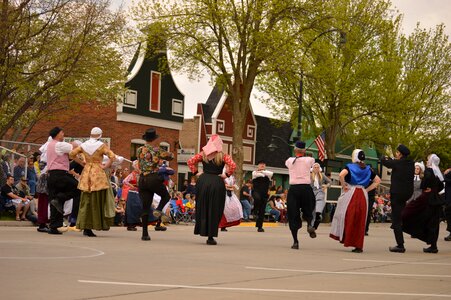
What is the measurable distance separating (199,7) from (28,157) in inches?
653

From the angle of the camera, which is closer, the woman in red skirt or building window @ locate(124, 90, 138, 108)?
the woman in red skirt

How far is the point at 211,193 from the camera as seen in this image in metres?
16.3

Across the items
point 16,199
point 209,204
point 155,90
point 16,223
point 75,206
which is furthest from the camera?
point 155,90

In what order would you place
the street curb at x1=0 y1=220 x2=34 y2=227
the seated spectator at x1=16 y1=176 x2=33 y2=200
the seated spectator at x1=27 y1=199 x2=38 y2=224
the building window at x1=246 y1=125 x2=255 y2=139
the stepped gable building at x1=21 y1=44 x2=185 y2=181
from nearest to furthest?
the street curb at x1=0 y1=220 x2=34 y2=227 < the seated spectator at x1=27 y1=199 x2=38 y2=224 < the seated spectator at x1=16 y1=176 x2=33 y2=200 < the stepped gable building at x1=21 y1=44 x2=185 y2=181 < the building window at x1=246 y1=125 x2=255 y2=139

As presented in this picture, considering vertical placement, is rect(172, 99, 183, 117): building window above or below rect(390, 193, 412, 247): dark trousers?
above

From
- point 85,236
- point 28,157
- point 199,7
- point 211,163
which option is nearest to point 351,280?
point 211,163

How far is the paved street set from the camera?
8688 mm

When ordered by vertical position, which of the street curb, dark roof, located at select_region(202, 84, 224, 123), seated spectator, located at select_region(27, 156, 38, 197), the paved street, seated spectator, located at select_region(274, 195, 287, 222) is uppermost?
dark roof, located at select_region(202, 84, 224, 123)

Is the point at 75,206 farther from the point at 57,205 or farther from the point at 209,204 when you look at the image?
the point at 209,204

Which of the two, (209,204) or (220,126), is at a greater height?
(220,126)

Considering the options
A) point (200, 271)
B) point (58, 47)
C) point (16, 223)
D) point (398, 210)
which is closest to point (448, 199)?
point (398, 210)

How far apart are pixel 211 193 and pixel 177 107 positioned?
39.1 metres

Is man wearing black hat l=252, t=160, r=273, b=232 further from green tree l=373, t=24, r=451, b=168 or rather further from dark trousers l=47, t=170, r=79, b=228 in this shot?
green tree l=373, t=24, r=451, b=168

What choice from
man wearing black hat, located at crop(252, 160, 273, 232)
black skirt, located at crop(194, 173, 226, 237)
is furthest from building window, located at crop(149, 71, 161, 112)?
black skirt, located at crop(194, 173, 226, 237)
